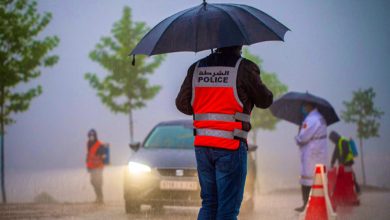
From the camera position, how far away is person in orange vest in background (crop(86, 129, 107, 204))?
1573 centimetres

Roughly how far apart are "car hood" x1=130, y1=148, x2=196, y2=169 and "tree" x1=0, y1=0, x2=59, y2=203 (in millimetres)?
9733

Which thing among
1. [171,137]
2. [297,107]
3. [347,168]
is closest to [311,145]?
[297,107]

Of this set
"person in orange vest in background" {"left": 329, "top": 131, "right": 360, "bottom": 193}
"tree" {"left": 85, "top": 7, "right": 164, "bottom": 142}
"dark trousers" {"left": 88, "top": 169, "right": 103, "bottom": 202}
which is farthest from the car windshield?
"tree" {"left": 85, "top": 7, "right": 164, "bottom": 142}

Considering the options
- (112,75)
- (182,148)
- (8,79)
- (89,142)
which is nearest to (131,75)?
(112,75)

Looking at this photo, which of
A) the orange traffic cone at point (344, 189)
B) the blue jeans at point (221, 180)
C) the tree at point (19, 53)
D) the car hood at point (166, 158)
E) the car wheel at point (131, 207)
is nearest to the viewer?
the blue jeans at point (221, 180)

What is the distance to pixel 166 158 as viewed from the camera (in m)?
10.5

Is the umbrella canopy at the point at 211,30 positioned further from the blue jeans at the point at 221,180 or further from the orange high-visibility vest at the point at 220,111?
the blue jeans at the point at 221,180

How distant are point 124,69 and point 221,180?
25541 mm

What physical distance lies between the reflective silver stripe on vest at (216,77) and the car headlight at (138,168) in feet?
18.4

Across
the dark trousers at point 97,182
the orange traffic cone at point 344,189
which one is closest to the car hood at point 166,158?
the orange traffic cone at point 344,189

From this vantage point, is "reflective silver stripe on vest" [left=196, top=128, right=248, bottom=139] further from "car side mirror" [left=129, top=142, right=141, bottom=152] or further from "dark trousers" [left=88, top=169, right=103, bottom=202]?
"dark trousers" [left=88, top=169, right=103, bottom=202]

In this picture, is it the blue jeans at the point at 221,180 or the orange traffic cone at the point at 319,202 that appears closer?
the blue jeans at the point at 221,180

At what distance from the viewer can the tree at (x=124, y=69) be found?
96.7 ft

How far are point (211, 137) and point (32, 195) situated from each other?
11.8m
